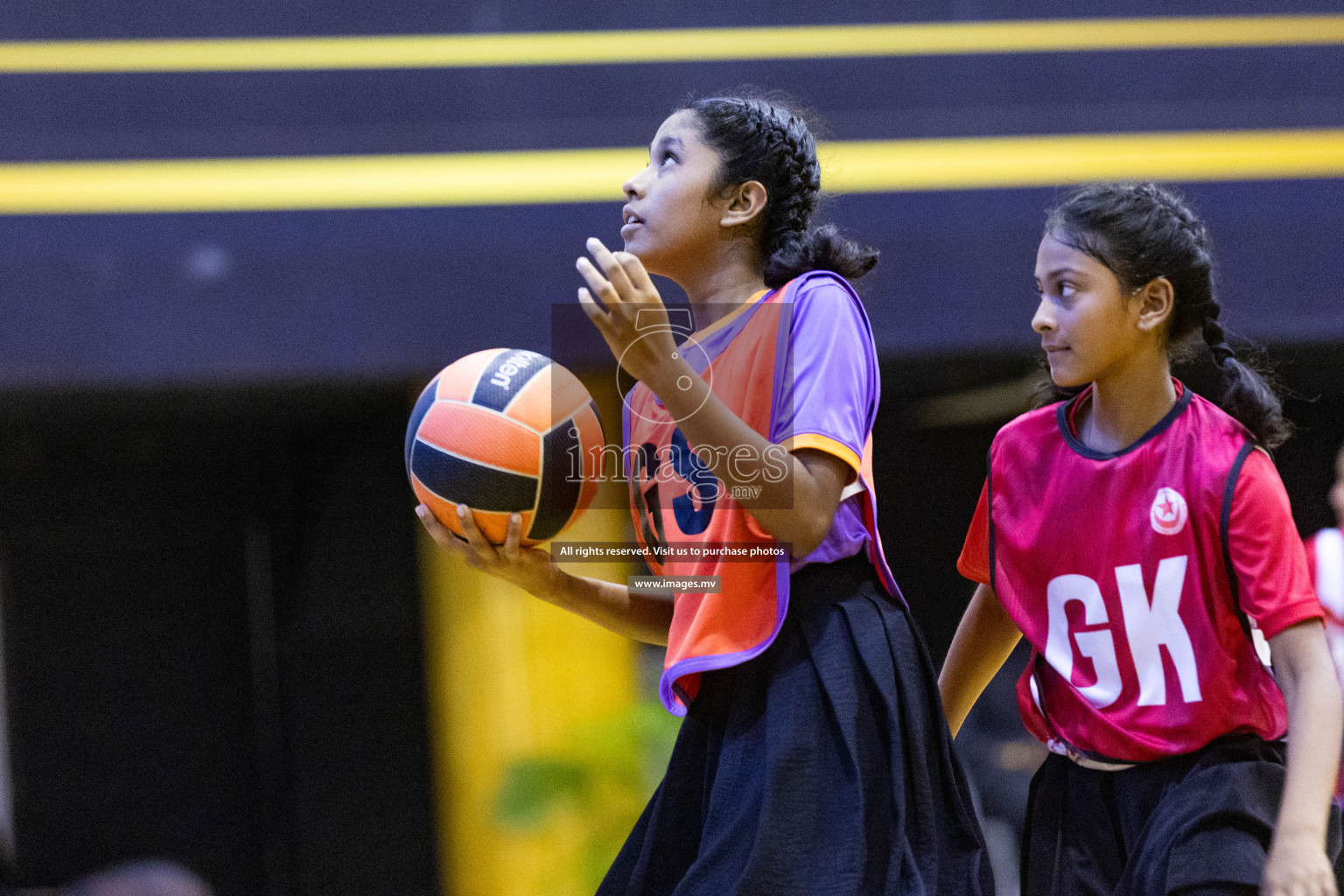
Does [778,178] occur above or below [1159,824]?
above

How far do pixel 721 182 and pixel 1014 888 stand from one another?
4163 millimetres

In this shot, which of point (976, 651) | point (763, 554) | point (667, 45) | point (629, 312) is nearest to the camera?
point (629, 312)

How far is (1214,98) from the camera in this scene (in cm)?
571

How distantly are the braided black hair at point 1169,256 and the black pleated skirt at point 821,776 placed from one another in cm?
61

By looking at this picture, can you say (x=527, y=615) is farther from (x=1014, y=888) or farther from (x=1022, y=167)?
(x=1022, y=167)

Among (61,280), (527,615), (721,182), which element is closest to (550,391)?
(721,182)

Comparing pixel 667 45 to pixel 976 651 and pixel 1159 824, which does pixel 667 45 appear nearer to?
pixel 976 651

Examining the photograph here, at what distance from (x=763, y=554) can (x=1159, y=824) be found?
26.8 inches

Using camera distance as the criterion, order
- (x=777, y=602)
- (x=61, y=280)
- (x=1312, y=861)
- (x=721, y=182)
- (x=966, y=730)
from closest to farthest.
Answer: (x=1312, y=861) < (x=777, y=602) < (x=721, y=182) < (x=61, y=280) < (x=966, y=730)

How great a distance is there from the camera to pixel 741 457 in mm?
1839

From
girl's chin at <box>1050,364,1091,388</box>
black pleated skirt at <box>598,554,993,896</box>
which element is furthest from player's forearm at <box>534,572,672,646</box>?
girl's chin at <box>1050,364,1091,388</box>

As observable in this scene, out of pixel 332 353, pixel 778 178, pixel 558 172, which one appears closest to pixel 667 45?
pixel 558 172

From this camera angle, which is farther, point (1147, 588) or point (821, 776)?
point (1147, 588)

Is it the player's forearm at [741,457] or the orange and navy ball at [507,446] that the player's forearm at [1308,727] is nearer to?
the player's forearm at [741,457]
